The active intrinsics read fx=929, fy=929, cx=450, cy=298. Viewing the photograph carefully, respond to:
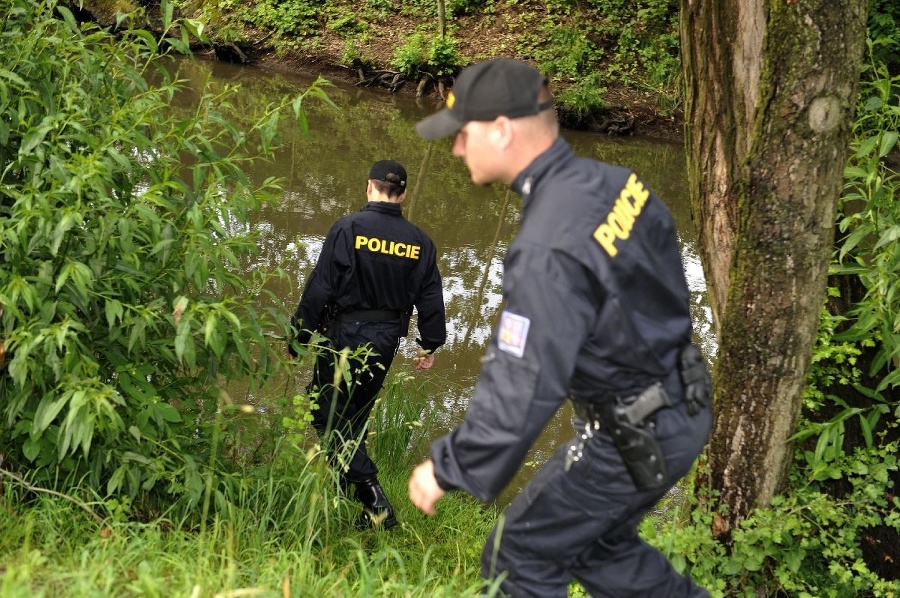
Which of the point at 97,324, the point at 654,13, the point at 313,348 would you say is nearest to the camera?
the point at 97,324

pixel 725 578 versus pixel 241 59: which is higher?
pixel 725 578

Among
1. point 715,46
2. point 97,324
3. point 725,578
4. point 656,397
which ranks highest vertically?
point 715,46

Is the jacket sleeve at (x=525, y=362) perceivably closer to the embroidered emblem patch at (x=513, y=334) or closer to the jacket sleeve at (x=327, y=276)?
the embroidered emblem patch at (x=513, y=334)

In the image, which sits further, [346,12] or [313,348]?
[346,12]

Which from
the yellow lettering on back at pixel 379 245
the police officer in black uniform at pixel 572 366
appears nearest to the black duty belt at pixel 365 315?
the yellow lettering on back at pixel 379 245

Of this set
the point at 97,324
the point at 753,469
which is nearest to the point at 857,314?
the point at 753,469

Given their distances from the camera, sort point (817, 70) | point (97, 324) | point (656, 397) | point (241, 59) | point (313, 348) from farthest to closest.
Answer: point (241, 59), point (313, 348), point (97, 324), point (817, 70), point (656, 397)

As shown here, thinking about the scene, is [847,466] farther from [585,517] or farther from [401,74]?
[401,74]

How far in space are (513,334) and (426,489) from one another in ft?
1.55

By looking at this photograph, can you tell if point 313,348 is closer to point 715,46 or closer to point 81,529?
point 81,529

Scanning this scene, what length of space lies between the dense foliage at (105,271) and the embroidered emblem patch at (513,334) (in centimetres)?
116

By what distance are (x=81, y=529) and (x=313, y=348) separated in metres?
1.51

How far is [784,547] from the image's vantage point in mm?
3586

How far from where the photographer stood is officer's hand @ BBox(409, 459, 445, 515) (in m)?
2.34
